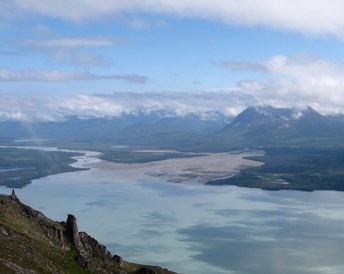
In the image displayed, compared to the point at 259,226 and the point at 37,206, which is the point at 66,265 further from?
the point at 37,206

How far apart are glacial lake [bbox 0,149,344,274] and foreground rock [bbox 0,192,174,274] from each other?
53.3 metres

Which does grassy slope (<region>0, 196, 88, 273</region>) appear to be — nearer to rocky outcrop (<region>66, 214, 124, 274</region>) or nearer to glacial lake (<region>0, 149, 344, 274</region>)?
rocky outcrop (<region>66, 214, 124, 274</region>)

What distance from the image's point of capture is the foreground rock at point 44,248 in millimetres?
44231

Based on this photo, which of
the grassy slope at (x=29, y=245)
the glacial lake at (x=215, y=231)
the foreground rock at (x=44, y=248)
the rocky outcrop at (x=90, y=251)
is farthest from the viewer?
the glacial lake at (x=215, y=231)

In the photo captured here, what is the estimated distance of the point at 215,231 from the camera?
5674 inches

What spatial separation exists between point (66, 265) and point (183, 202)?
142838 mm

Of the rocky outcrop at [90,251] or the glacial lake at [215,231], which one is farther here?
the glacial lake at [215,231]

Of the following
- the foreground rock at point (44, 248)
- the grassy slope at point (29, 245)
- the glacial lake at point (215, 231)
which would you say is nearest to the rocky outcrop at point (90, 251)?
the foreground rock at point (44, 248)

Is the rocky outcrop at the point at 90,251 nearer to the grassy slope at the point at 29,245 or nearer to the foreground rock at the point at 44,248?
the foreground rock at the point at 44,248

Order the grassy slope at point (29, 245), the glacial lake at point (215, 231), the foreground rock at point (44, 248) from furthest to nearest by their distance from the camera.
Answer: the glacial lake at point (215, 231), the foreground rock at point (44, 248), the grassy slope at point (29, 245)

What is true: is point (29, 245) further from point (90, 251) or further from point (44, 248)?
point (90, 251)

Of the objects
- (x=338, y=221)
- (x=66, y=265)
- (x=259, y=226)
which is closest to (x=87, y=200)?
(x=259, y=226)

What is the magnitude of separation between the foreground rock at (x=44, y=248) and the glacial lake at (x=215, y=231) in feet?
175

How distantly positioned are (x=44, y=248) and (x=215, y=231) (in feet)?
322
